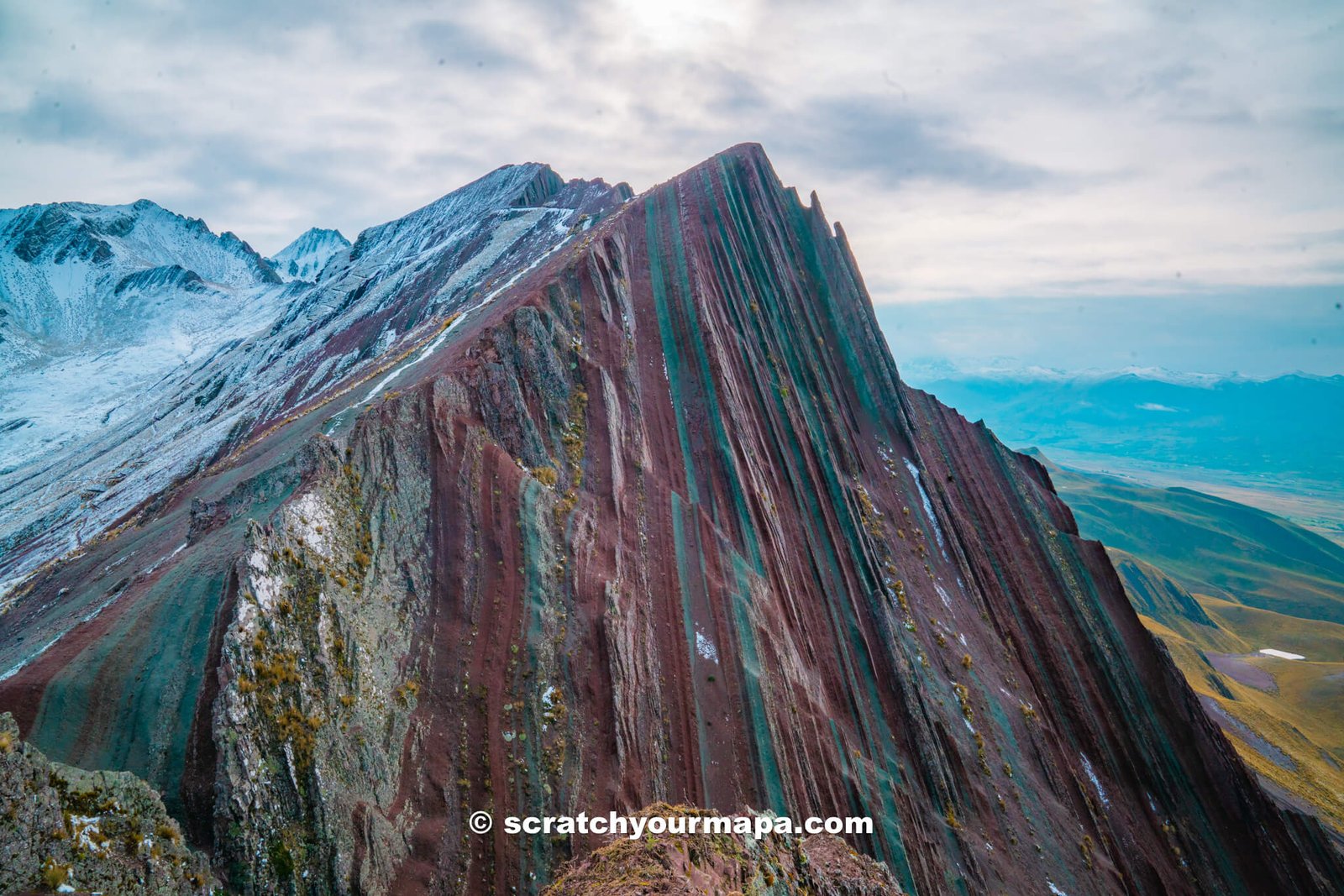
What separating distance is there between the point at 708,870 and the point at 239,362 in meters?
89.8

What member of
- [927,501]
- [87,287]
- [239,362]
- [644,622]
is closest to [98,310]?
[87,287]

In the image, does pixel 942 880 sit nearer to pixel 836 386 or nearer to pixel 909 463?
pixel 909 463

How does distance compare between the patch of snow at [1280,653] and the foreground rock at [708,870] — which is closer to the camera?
the foreground rock at [708,870]

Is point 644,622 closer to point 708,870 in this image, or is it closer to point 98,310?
point 708,870

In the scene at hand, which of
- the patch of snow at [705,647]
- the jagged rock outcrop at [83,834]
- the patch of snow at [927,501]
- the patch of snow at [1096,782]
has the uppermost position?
the patch of snow at [927,501]

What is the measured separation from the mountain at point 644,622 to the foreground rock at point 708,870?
46cm

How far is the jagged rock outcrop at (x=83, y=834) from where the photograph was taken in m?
7.81

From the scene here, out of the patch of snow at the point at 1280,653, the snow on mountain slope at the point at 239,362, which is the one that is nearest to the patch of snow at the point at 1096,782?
the snow on mountain slope at the point at 239,362

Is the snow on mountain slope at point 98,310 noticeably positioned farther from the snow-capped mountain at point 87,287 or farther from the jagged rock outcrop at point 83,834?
the jagged rock outcrop at point 83,834

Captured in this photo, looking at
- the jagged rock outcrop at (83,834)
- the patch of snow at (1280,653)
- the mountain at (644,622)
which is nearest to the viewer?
the jagged rock outcrop at (83,834)

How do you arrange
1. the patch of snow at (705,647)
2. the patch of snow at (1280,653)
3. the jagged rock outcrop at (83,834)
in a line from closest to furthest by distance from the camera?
the jagged rock outcrop at (83,834)
the patch of snow at (705,647)
the patch of snow at (1280,653)

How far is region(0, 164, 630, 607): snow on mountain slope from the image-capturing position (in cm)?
4428

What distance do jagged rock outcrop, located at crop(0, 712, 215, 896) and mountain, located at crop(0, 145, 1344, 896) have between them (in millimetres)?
860

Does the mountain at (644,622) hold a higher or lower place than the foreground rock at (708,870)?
higher
